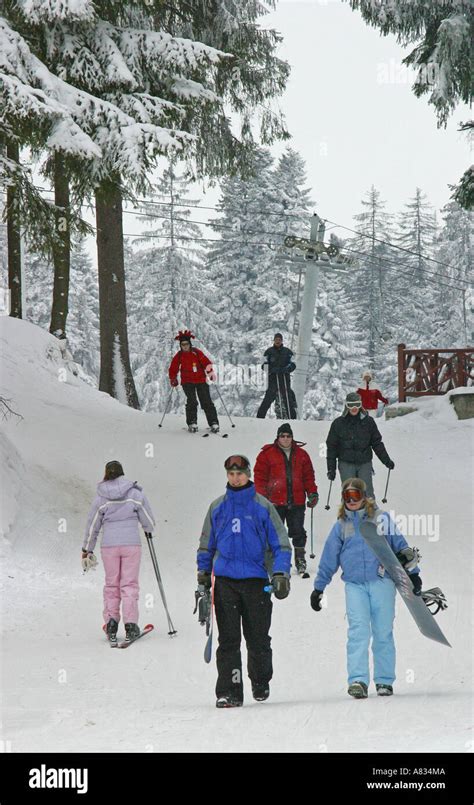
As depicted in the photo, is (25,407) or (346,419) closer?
(346,419)

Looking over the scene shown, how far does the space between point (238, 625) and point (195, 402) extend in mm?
10155

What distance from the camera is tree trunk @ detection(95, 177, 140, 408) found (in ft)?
65.0

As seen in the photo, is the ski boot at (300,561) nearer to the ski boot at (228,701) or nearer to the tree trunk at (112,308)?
the ski boot at (228,701)

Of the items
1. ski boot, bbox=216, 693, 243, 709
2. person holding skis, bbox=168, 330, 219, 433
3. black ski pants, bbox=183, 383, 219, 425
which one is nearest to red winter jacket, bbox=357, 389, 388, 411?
black ski pants, bbox=183, 383, 219, 425

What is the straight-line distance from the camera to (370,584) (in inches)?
284

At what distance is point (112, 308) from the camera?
788 inches

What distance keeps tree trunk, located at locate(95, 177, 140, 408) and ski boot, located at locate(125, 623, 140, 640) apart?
430 inches

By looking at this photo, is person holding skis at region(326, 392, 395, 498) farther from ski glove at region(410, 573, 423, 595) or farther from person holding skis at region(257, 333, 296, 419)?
person holding skis at region(257, 333, 296, 419)

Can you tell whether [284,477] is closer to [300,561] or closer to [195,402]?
[300,561]

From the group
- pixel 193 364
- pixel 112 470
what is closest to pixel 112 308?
pixel 193 364

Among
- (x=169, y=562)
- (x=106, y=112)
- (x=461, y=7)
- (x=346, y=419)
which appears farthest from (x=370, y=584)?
(x=461, y=7)

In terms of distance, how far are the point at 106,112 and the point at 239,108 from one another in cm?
931
